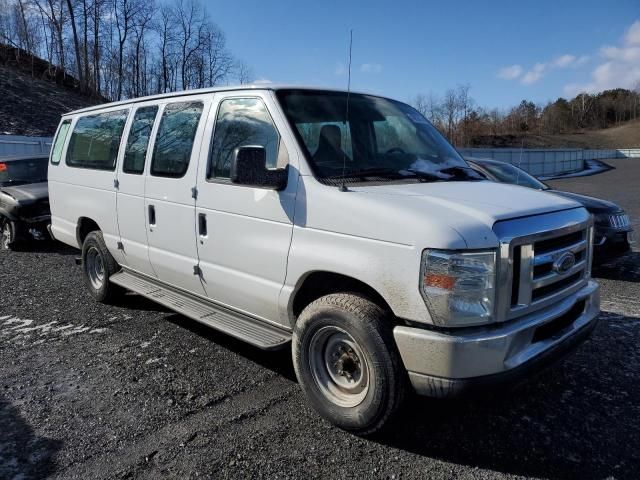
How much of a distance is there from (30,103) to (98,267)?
3867cm

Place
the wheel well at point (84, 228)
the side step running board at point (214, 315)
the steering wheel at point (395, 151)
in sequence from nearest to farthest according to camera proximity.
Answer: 1. the side step running board at point (214, 315)
2. the steering wheel at point (395, 151)
3. the wheel well at point (84, 228)

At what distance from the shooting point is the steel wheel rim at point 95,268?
19.0ft

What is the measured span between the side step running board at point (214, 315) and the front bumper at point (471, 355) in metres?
1.06

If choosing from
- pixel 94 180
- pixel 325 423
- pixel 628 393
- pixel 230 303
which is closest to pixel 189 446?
pixel 325 423

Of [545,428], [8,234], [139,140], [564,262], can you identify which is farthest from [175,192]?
[8,234]

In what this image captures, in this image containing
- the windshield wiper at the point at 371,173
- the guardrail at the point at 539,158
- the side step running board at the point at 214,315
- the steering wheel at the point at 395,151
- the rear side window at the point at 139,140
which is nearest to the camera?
the windshield wiper at the point at 371,173

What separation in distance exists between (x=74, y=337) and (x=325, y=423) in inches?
111

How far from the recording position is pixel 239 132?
381 centimetres

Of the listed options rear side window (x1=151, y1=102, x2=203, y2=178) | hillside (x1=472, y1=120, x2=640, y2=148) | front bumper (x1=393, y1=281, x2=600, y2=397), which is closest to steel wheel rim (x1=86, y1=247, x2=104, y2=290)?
rear side window (x1=151, y1=102, x2=203, y2=178)

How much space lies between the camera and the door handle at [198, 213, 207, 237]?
3978 millimetres

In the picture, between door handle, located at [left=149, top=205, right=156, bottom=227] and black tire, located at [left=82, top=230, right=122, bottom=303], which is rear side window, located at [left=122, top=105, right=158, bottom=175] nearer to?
door handle, located at [left=149, top=205, right=156, bottom=227]

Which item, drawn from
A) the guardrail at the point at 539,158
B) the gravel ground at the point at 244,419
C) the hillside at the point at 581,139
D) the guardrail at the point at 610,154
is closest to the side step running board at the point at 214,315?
the gravel ground at the point at 244,419

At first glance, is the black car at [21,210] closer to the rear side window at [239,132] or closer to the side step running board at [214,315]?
the side step running board at [214,315]

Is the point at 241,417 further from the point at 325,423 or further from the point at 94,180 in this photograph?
the point at 94,180
